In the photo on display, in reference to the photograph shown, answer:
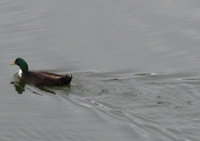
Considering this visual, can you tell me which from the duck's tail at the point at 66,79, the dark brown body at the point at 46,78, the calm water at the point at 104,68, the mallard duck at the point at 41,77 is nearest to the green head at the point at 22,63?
the mallard duck at the point at 41,77

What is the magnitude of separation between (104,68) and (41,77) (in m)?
1.53

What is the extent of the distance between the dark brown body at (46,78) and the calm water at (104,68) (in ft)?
0.53

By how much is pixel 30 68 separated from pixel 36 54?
51 cm

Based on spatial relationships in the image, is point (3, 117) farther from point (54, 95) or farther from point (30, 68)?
point (30, 68)

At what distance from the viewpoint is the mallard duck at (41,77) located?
49.7ft

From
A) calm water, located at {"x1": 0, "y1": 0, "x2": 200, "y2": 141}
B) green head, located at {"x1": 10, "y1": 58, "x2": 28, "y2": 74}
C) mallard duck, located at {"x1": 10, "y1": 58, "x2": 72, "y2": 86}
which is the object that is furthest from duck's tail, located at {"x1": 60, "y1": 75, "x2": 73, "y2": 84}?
green head, located at {"x1": 10, "y1": 58, "x2": 28, "y2": 74}

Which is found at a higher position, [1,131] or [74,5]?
[74,5]

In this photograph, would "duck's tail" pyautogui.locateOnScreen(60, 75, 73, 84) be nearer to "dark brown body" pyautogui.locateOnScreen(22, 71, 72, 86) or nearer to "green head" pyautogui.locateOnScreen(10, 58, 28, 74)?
"dark brown body" pyautogui.locateOnScreen(22, 71, 72, 86)

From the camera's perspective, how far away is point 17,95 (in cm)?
1479

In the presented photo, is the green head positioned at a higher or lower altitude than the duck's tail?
higher

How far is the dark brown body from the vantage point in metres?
15.1

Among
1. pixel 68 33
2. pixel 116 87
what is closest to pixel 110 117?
pixel 116 87

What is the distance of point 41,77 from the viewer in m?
15.5

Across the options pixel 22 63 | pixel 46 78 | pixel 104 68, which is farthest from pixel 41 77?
pixel 104 68
